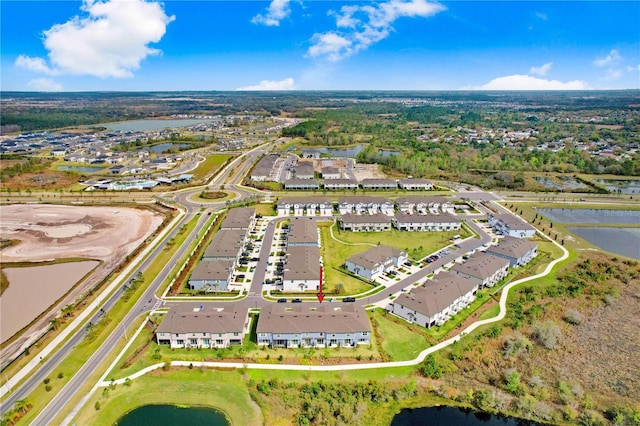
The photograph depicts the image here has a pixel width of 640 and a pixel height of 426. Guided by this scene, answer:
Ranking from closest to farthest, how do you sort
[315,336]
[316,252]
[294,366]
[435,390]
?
[435,390], [294,366], [315,336], [316,252]

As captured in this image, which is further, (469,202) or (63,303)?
(469,202)

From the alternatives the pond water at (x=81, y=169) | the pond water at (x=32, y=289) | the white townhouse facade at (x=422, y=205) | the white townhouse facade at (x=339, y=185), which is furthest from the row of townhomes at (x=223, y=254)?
the pond water at (x=81, y=169)

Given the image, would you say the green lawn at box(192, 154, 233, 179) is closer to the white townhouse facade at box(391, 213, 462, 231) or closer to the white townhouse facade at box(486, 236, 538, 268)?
the white townhouse facade at box(391, 213, 462, 231)

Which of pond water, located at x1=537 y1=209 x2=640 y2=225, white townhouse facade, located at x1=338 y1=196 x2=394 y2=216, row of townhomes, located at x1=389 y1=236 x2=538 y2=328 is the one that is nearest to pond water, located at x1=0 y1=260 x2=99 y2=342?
row of townhomes, located at x1=389 y1=236 x2=538 y2=328

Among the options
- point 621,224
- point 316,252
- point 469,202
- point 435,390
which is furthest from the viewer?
point 469,202

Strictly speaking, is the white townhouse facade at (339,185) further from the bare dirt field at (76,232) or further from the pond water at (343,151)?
the pond water at (343,151)

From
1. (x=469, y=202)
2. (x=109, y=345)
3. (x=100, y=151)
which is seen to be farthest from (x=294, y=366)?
(x=100, y=151)

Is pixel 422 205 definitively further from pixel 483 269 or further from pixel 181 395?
pixel 181 395

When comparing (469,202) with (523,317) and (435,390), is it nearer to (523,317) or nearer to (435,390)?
(523,317)
